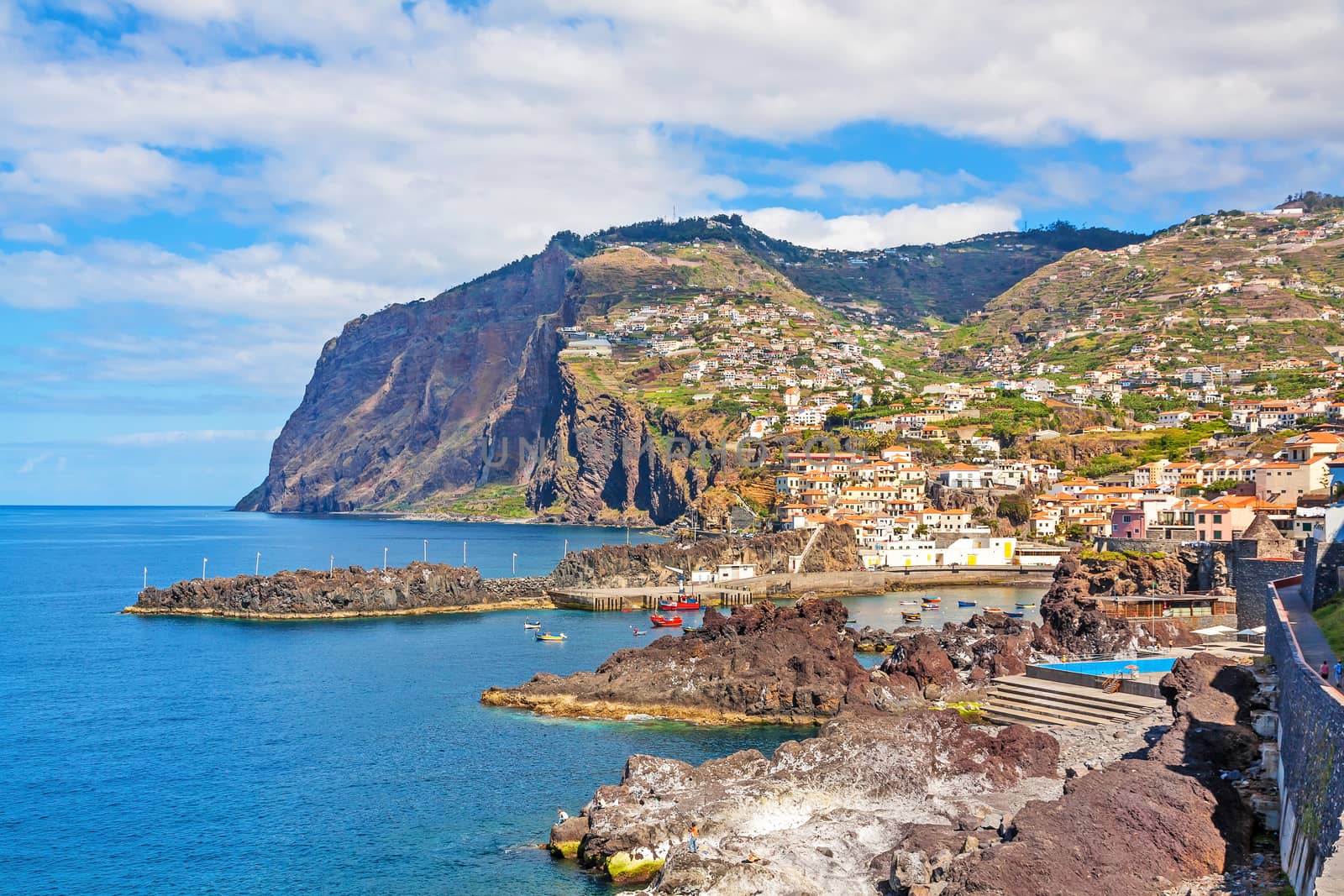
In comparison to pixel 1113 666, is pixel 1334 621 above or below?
above

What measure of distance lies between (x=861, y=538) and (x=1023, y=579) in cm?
1236

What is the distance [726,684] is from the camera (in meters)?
37.2

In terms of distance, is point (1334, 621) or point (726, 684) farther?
point (726, 684)

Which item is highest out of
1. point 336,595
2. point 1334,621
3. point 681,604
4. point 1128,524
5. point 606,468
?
point 606,468

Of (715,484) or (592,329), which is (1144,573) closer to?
(715,484)

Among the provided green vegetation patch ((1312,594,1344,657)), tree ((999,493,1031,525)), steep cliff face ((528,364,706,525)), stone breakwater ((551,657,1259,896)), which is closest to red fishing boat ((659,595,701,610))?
tree ((999,493,1031,525))

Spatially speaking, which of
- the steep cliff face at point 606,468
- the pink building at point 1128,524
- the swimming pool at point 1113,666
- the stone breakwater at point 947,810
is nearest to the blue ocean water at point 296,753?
the stone breakwater at point 947,810

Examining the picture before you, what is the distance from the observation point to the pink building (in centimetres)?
6612

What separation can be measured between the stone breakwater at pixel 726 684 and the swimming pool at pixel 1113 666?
510cm

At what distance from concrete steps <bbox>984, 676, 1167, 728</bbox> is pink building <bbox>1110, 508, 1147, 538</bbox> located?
33282mm

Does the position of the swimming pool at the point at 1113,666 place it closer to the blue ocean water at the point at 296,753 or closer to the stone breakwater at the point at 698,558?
the blue ocean water at the point at 296,753

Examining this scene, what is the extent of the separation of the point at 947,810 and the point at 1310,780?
9.30 m

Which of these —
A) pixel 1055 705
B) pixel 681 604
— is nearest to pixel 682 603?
pixel 681 604

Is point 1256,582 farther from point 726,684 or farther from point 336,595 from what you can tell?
point 336,595
